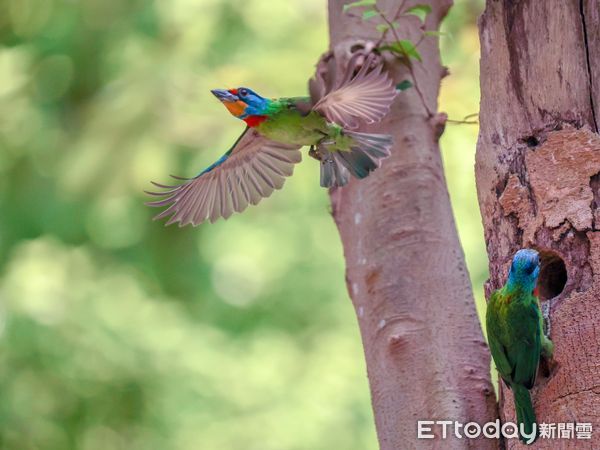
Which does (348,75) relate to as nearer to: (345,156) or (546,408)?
(345,156)

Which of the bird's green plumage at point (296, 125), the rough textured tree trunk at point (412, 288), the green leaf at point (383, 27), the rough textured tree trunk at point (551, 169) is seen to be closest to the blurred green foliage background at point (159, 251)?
the green leaf at point (383, 27)

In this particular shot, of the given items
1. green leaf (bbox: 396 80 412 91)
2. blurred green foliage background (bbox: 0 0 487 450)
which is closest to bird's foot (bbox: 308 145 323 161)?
green leaf (bbox: 396 80 412 91)

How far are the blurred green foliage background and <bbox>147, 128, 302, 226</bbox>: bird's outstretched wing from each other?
7.54ft

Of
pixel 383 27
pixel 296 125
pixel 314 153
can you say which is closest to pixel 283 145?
pixel 314 153

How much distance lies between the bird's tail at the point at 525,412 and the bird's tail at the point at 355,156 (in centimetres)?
78

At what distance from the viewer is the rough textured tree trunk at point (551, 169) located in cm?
298

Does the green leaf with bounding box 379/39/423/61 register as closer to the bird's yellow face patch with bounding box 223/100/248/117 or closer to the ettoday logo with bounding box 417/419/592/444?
the bird's yellow face patch with bounding box 223/100/248/117

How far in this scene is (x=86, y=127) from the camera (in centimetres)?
609

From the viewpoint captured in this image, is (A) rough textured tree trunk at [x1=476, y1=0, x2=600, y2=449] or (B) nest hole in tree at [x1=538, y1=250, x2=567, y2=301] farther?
(B) nest hole in tree at [x1=538, y1=250, x2=567, y2=301]

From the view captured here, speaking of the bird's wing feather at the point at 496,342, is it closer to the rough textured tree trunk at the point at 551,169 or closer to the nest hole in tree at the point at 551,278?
the rough textured tree trunk at the point at 551,169

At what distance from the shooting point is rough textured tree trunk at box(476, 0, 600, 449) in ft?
9.79

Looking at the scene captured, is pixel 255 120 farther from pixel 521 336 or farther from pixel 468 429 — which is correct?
pixel 468 429

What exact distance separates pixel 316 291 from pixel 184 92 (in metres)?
1.40

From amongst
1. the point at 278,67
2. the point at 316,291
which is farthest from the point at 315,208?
the point at 278,67
